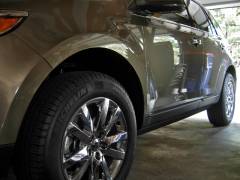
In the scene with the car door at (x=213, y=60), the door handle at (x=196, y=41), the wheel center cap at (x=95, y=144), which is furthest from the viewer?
the car door at (x=213, y=60)

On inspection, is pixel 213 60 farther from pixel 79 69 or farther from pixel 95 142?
pixel 95 142

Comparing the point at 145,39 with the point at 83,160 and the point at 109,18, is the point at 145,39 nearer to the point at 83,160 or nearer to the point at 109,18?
the point at 109,18

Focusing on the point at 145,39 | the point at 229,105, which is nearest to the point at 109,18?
the point at 145,39

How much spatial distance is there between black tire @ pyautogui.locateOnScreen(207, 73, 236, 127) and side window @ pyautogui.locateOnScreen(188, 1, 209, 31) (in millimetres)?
767

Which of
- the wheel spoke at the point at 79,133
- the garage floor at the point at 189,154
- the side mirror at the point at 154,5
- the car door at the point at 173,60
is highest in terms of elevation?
the side mirror at the point at 154,5

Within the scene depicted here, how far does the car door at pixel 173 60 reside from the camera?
2.52 metres

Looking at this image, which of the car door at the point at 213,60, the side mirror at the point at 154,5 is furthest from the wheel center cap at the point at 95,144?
the car door at the point at 213,60

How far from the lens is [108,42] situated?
207 cm

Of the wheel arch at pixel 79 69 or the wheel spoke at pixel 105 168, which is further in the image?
the wheel spoke at pixel 105 168

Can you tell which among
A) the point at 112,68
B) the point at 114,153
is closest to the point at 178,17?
the point at 112,68

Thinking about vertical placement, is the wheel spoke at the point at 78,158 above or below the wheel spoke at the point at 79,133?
below

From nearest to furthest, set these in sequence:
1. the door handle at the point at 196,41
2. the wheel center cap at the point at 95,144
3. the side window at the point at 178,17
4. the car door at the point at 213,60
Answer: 1. the wheel center cap at the point at 95,144
2. the side window at the point at 178,17
3. the door handle at the point at 196,41
4. the car door at the point at 213,60

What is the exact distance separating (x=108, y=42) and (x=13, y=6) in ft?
1.87

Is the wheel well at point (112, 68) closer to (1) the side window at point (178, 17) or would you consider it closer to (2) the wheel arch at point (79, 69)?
(2) the wheel arch at point (79, 69)
